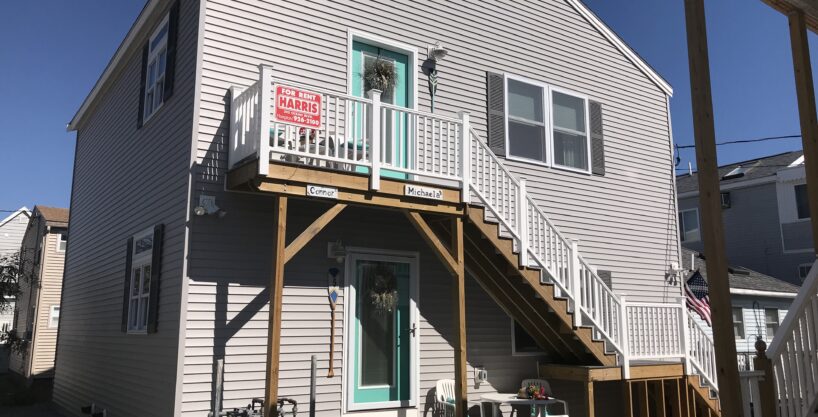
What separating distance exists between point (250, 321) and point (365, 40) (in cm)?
435

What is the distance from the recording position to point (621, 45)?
12.9 metres

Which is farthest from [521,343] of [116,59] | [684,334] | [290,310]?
[116,59]

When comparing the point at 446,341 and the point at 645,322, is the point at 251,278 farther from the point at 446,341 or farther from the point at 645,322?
the point at 645,322

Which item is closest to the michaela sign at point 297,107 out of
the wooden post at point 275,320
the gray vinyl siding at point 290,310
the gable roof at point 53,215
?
the wooden post at point 275,320

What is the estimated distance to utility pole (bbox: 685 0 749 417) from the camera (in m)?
4.99

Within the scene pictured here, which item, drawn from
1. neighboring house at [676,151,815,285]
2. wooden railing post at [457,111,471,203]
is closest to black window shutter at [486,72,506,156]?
wooden railing post at [457,111,471,203]

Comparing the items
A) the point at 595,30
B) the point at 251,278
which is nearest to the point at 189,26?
the point at 251,278

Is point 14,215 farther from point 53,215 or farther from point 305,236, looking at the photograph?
point 305,236

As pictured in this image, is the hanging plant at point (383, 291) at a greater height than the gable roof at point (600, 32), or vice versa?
the gable roof at point (600, 32)

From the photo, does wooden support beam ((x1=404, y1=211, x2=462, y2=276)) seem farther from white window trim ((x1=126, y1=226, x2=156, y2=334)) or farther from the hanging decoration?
white window trim ((x1=126, y1=226, x2=156, y2=334))

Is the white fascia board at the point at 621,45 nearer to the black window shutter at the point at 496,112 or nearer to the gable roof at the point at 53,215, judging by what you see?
the black window shutter at the point at 496,112

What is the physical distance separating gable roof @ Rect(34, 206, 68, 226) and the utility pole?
22262 millimetres

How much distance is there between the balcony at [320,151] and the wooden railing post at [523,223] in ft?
2.76

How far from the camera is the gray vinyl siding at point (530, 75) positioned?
870 centimetres
